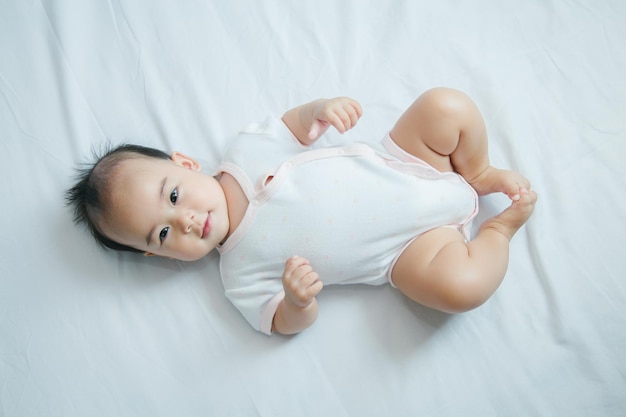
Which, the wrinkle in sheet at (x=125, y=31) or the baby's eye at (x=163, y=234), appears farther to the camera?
the wrinkle in sheet at (x=125, y=31)

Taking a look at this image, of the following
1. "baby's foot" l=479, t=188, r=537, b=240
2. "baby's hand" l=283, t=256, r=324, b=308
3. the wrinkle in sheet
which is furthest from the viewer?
the wrinkle in sheet

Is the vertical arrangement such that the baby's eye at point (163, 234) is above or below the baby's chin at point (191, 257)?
above

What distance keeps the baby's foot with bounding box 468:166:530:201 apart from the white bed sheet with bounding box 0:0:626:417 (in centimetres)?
7

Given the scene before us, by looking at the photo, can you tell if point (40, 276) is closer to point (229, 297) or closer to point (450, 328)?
point (229, 297)

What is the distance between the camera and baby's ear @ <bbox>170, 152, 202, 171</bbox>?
116 centimetres

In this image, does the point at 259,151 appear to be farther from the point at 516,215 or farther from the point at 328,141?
the point at 516,215

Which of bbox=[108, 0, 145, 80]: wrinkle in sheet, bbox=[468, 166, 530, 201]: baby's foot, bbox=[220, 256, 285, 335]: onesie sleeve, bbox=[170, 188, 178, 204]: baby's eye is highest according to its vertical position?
bbox=[108, 0, 145, 80]: wrinkle in sheet

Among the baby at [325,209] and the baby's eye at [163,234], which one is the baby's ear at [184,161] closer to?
the baby at [325,209]

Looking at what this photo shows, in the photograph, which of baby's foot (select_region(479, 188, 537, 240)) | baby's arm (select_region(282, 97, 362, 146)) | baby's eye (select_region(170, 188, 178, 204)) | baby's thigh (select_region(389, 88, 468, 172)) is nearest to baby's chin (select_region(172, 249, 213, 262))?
baby's eye (select_region(170, 188, 178, 204))

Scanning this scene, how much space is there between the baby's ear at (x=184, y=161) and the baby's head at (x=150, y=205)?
0.03 m

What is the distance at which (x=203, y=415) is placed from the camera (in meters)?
1.08

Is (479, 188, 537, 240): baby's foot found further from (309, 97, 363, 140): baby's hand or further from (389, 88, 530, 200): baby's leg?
(309, 97, 363, 140): baby's hand

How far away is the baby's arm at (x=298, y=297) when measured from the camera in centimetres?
98

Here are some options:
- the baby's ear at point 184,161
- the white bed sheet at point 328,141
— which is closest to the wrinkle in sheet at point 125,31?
the white bed sheet at point 328,141
